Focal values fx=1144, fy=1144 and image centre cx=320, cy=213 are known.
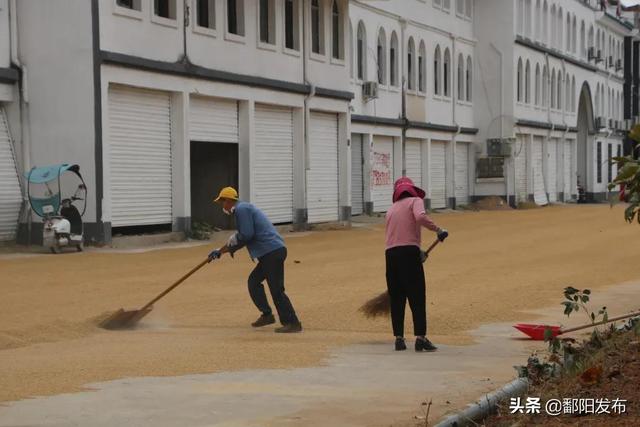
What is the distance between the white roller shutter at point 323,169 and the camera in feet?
112

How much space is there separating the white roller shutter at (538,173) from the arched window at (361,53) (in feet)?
64.6

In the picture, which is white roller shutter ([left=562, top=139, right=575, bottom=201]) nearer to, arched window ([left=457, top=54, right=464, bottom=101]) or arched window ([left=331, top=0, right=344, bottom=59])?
arched window ([left=457, top=54, right=464, bottom=101])

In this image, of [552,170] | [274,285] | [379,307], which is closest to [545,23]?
[552,170]

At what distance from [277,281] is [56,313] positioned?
3.12 meters

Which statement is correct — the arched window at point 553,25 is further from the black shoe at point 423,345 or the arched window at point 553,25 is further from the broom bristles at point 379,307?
the black shoe at point 423,345

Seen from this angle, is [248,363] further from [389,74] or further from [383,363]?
[389,74]

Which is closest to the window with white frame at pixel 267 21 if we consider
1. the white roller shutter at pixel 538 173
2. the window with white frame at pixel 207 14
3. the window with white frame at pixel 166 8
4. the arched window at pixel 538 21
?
the window with white frame at pixel 207 14

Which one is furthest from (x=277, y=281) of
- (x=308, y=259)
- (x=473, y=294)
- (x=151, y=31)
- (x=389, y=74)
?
(x=389, y=74)

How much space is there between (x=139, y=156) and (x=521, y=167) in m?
34.4

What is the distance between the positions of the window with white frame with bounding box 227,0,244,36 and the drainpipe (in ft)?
23.8

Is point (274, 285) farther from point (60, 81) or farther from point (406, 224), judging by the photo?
point (60, 81)

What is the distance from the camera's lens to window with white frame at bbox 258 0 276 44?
3169 cm

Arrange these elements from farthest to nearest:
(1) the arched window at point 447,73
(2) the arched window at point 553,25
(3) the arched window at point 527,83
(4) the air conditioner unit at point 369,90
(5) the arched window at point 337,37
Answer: (2) the arched window at point 553,25, (3) the arched window at point 527,83, (1) the arched window at point 447,73, (4) the air conditioner unit at point 369,90, (5) the arched window at point 337,37

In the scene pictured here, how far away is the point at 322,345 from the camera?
11.6 metres
